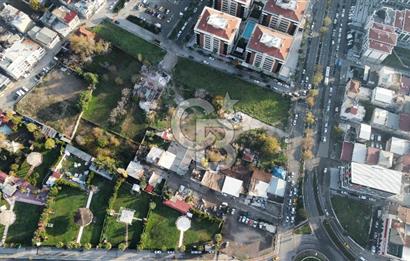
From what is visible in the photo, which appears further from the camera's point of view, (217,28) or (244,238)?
(217,28)

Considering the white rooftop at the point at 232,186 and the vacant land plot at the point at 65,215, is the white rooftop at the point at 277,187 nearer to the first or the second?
the white rooftop at the point at 232,186

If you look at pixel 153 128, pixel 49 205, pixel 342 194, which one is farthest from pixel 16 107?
pixel 342 194

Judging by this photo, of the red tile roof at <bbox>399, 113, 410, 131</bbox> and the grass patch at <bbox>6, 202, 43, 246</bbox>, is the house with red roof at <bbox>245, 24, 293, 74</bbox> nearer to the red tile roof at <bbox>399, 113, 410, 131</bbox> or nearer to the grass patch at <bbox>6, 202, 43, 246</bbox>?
the red tile roof at <bbox>399, 113, 410, 131</bbox>

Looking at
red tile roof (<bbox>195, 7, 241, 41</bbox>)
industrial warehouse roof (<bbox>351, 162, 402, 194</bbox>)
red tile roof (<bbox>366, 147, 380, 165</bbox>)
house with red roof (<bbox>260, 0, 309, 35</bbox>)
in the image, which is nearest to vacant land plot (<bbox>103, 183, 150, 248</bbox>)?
red tile roof (<bbox>195, 7, 241, 41</bbox>)

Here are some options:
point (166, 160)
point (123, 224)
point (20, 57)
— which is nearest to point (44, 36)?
point (20, 57)

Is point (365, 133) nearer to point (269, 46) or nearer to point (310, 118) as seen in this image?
point (310, 118)

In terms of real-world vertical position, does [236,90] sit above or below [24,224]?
above
